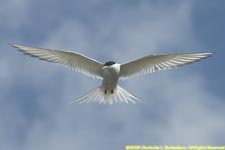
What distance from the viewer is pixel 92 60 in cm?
1877

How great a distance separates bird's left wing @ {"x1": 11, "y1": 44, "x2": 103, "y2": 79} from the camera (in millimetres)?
18562

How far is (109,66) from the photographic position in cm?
1841

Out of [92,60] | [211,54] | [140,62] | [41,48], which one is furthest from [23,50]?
[211,54]

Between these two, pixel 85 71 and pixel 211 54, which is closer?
pixel 211 54

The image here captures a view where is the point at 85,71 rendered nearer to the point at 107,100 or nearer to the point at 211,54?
the point at 107,100

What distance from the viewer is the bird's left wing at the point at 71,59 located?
18562 mm

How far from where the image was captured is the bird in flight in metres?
18.4

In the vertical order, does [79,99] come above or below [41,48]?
below

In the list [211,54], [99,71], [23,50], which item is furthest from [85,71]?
[211,54]

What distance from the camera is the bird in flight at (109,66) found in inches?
726

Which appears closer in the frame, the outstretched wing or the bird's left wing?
the outstretched wing

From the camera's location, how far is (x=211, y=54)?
1797cm

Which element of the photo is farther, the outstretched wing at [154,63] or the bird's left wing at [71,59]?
the bird's left wing at [71,59]

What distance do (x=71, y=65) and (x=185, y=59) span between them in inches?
116
